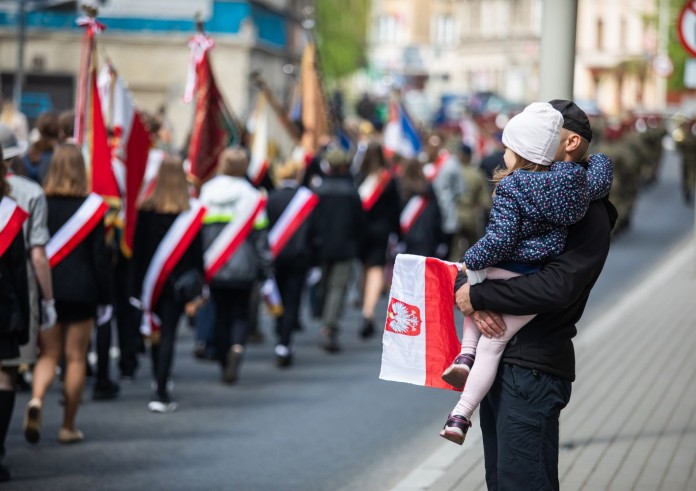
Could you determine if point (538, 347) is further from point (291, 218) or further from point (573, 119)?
point (291, 218)

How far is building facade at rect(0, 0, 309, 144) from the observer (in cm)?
2878

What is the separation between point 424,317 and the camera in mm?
5848

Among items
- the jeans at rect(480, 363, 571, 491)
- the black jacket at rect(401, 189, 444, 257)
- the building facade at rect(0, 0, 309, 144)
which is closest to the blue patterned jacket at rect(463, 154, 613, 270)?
the jeans at rect(480, 363, 571, 491)

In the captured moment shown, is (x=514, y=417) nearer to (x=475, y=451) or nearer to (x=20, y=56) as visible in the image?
(x=475, y=451)

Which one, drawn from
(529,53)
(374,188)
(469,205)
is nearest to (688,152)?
(469,205)

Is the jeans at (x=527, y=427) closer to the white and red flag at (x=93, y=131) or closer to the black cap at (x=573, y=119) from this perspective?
the black cap at (x=573, y=119)

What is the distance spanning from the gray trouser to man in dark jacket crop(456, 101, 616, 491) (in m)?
8.26

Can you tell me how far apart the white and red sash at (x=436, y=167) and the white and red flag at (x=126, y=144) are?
6.57m

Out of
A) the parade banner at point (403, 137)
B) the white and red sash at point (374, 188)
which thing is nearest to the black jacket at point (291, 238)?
the white and red sash at point (374, 188)

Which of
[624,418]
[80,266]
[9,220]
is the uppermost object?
[9,220]

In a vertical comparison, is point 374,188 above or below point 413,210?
above

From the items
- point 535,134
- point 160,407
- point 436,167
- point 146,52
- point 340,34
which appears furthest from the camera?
point 340,34

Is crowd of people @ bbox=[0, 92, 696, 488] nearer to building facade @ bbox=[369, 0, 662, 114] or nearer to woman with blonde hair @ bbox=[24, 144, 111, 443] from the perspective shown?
woman with blonde hair @ bbox=[24, 144, 111, 443]

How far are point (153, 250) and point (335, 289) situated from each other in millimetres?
3636
